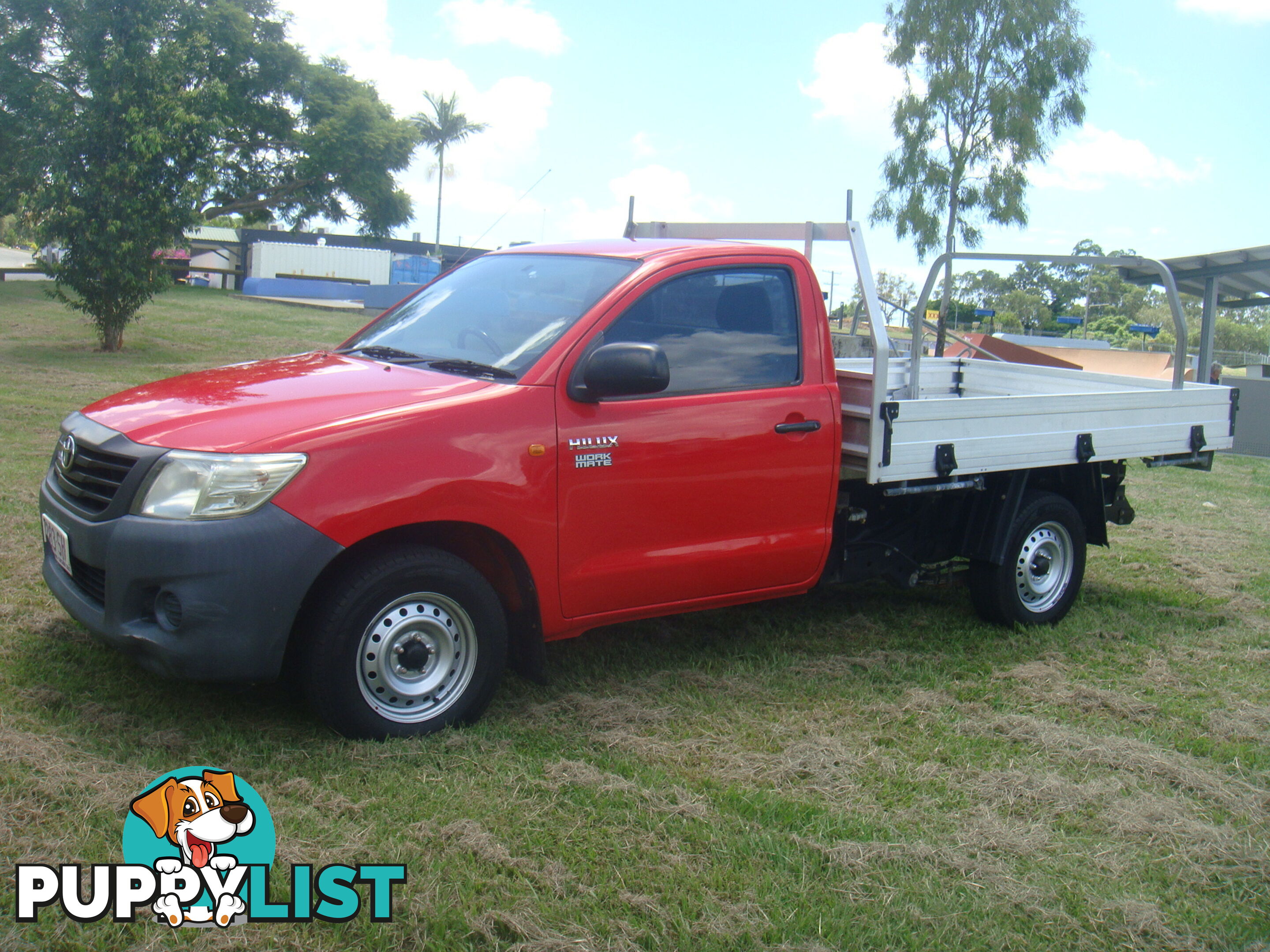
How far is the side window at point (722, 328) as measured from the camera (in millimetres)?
4641

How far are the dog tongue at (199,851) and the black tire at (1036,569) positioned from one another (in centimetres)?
429

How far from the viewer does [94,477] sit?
4.02 metres

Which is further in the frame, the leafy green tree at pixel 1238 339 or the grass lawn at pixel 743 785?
the leafy green tree at pixel 1238 339

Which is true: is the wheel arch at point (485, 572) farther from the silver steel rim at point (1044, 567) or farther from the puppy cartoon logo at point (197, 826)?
the silver steel rim at point (1044, 567)

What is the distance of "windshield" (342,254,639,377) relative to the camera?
4.49 m

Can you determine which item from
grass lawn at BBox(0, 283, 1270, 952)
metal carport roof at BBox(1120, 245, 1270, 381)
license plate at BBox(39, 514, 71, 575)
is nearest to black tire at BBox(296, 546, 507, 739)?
grass lawn at BBox(0, 283, 1270, 952)

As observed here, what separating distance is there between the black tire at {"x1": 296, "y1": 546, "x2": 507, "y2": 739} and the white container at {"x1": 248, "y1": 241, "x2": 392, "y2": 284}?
45688 mm

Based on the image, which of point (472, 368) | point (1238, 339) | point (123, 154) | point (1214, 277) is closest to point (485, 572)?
point (472, 368)

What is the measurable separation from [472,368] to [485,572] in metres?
0.80

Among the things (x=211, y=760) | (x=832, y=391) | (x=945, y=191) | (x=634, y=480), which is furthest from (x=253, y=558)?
(x=945, y=191)

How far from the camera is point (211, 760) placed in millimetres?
3838

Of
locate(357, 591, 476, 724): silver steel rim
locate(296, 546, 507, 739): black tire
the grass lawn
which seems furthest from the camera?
locate(357, 591, 476, 724): silver steel rim

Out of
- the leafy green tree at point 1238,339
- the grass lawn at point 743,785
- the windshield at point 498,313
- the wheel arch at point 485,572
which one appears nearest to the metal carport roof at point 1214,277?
the grass lawn at point 743,785

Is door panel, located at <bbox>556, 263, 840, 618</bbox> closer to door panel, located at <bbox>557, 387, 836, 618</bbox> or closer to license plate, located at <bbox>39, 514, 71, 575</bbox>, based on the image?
door panel, located at <bbox>557, 387, 836, 618</bbox>
